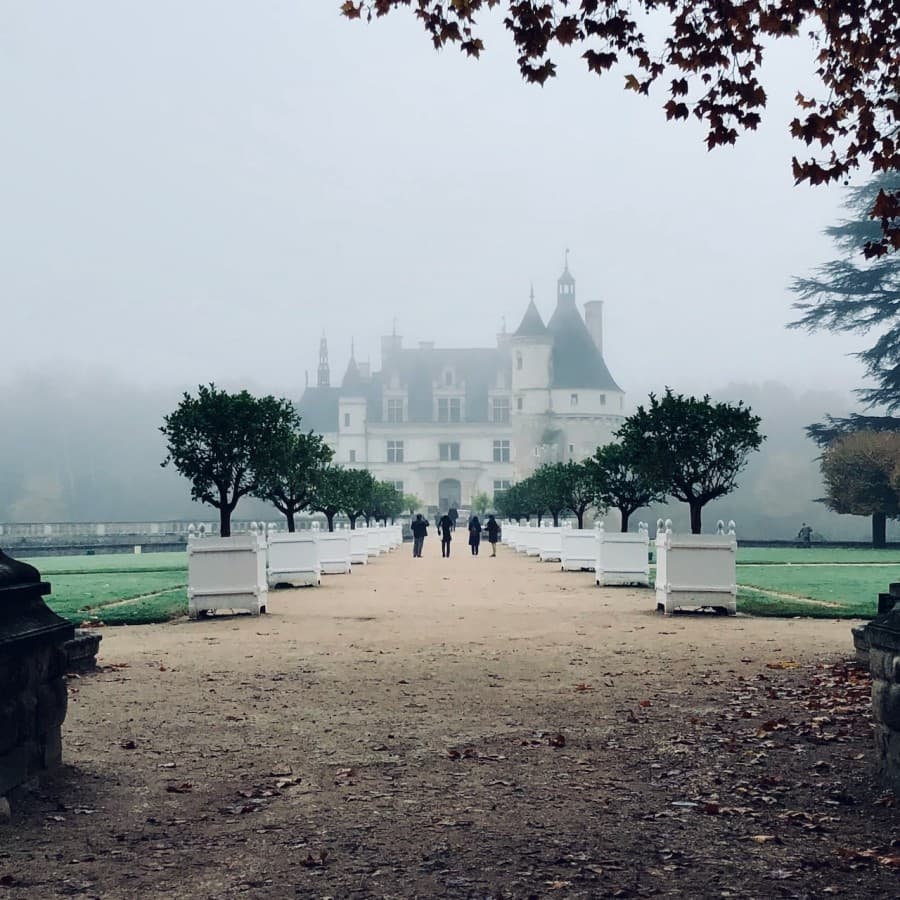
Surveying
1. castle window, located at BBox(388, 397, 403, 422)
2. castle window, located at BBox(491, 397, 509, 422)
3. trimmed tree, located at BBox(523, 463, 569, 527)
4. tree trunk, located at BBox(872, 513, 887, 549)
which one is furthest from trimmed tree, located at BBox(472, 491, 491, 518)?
tree trunk, located at BBox(872, 513, 887, 549)

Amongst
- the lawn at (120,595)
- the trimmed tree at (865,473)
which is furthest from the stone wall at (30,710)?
the trimmed tree at (865,473)

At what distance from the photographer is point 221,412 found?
1549 cm

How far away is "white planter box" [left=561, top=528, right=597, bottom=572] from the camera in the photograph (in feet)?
79.4

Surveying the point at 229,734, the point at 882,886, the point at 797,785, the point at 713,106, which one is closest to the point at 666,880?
the point at 882,886

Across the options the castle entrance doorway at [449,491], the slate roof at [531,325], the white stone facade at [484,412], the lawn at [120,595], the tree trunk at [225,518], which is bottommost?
the lawn at [120,595]

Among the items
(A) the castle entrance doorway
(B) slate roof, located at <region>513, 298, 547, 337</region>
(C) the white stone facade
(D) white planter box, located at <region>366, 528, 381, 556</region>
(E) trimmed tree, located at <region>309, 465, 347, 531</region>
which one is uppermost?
(B) slate roof, located at <region>513, 298, 547, 337</region>

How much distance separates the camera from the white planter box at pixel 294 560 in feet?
64.4

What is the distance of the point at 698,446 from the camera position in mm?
14969

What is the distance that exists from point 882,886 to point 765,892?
1.30 feet

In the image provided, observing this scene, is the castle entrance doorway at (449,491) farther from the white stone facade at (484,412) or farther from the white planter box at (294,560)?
the white planter box at (294,560)

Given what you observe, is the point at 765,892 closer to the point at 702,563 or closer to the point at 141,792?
the point at 141,792

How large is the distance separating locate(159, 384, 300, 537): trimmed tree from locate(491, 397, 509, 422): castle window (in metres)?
84.4

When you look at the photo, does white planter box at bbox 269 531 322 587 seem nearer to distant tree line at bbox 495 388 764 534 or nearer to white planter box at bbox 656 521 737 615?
distant tree line at bbox 495 388 764 534

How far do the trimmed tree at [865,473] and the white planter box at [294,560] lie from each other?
25.9 metres
